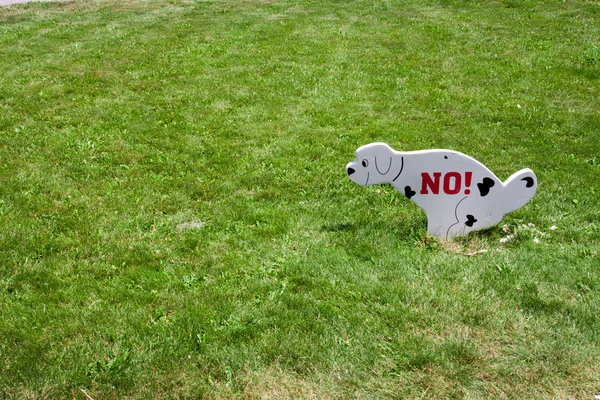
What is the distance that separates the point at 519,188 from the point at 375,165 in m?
1.35

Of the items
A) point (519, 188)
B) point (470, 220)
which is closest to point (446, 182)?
point (470, 220)

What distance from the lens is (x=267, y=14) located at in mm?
15617

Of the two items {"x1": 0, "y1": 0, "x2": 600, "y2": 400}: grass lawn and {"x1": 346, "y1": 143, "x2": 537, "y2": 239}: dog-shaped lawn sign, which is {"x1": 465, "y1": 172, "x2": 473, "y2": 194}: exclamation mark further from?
{"x1": 0, "y1": 0, "x2": 600, "y2": 400}: grass lawn

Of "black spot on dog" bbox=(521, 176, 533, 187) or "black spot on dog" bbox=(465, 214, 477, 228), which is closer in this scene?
"black spot on dog" bbox=(521, 176, 533, 187)

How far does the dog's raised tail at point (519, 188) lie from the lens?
4801 millimetres

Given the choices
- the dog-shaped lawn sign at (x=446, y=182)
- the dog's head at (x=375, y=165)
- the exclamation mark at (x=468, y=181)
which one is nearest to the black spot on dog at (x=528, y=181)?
the dog-shaped lawn sign at (x=446, y=182)

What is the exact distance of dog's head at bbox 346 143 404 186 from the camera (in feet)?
15.5

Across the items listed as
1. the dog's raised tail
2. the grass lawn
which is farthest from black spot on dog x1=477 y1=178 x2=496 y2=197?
the grass lawn

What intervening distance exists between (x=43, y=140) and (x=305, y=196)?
414 centimetres

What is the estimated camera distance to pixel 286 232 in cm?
541

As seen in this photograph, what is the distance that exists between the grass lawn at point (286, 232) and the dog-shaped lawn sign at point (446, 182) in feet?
1.05

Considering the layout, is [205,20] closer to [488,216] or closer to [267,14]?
[267,14]

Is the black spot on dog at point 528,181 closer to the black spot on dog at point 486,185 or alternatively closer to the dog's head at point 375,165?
the black spot on dog at point 486,185

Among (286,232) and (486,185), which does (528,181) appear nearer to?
(486,185)
